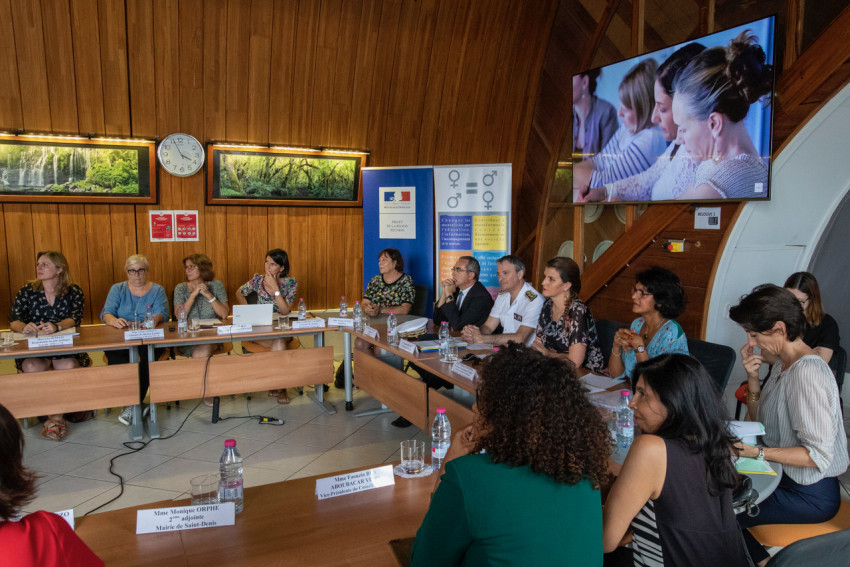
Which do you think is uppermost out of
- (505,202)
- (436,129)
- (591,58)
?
(591,58)

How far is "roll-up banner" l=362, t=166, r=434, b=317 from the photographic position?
6195 millimetres

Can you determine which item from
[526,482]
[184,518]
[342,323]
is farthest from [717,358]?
[342,323]

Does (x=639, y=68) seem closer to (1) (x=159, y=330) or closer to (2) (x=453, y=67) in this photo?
(2) (x=453, y=67)

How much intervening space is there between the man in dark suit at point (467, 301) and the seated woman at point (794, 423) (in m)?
2.39

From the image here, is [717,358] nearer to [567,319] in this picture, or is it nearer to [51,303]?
[567,319]

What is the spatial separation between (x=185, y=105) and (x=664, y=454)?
572 centimetres

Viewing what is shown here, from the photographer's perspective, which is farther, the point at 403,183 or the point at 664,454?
the point at 403,183

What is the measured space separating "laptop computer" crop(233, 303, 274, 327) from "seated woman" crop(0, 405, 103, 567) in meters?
3.40

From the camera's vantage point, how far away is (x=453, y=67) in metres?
6.78

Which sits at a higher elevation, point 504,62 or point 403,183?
point 504,62

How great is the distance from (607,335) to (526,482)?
8.75ft

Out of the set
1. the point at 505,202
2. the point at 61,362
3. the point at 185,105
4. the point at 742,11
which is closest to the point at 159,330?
the point at 61,362

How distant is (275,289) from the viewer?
5.38 metres

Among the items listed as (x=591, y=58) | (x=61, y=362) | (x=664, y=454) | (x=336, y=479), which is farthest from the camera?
(x=591, y=58)
